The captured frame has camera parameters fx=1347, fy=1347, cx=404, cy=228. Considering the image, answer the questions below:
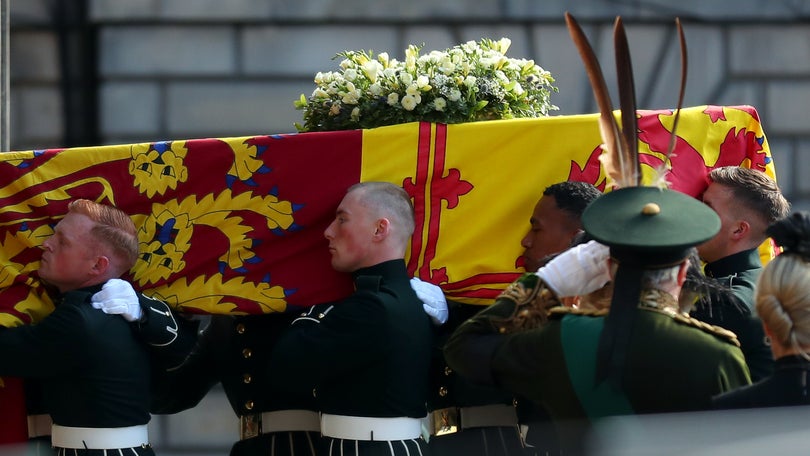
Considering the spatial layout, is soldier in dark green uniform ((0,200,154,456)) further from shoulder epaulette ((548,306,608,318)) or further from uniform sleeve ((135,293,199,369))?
shoulder epaulette ((548,306,608,318))

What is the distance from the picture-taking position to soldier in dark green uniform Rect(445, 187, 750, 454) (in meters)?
3.23

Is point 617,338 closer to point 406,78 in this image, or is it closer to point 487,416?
point 487,416

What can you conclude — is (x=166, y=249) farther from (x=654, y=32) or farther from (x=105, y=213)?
(x=654, y=32)

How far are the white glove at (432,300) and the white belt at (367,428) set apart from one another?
0.34m

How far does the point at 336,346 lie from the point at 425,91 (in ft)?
3.00

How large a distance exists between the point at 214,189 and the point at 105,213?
0.36 metres

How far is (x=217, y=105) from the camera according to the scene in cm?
741

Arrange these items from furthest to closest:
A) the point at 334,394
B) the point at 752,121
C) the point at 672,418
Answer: the point at 752,121 < the point at 334,394 < the point at 672,418

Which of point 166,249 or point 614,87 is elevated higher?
point 614,87

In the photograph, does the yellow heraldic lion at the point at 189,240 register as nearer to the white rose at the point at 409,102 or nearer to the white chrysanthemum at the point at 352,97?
the white chrysanthemum at the point at 352,97

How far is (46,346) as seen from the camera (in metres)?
4.18

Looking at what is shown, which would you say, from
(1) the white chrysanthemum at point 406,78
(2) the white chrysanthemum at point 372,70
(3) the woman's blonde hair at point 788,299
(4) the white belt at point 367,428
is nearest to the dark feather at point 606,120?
(3) the woman's blonde hair at point 788,299

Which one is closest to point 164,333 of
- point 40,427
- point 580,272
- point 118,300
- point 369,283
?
point 118,300

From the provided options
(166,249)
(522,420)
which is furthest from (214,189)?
(522,420)
